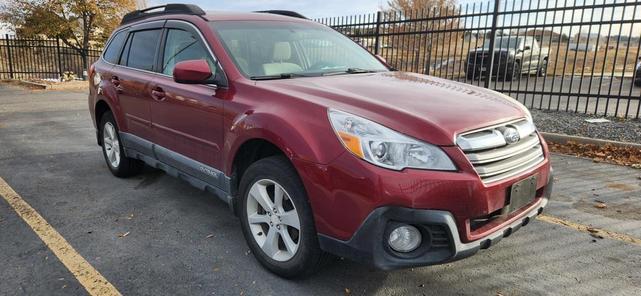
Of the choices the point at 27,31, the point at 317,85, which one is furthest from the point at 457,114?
the point at 27,31

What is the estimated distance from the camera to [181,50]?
3.82 m

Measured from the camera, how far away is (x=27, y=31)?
18.0 metres

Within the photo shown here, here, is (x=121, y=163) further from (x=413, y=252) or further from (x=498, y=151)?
(x=498, y=151)

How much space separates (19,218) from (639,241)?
496cm

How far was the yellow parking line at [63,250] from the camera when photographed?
280cm

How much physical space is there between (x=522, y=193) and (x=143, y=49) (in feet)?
11.8

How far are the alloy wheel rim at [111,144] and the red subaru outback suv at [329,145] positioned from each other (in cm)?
102

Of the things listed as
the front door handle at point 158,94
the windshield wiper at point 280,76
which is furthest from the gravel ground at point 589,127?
the front door handle at point 158,94

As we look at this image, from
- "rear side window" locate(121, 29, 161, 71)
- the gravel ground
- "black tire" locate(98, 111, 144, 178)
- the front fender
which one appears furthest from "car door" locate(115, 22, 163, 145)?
the gravel ground

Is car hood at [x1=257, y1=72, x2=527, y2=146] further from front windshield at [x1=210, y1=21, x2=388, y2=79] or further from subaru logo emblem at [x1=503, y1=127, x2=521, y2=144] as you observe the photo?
front windshield at [x1=210, y1=21, x2=388, y2=79]

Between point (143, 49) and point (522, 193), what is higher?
point (143, 49)

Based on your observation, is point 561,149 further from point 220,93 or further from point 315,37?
point 220,93

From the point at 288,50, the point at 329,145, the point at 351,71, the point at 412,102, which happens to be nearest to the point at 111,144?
the point at 288,50

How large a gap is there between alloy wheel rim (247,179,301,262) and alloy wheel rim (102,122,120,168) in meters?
2.62
